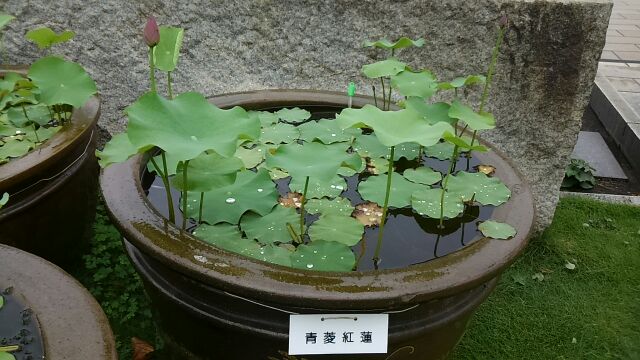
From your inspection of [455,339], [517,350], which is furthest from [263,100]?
[517,350]

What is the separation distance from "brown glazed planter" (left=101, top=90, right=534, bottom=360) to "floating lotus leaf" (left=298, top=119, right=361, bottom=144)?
20.4 inches

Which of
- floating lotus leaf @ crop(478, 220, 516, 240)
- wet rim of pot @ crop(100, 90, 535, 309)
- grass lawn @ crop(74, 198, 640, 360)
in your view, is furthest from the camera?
grass lawn @ crop(74, 198, 640, 360)

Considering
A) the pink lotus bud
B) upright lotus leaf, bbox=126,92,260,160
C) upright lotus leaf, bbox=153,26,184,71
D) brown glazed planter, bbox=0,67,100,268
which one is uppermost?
the pink lotus bud

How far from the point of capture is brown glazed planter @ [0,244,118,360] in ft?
2.77

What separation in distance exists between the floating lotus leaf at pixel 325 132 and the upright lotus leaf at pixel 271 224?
33 cm

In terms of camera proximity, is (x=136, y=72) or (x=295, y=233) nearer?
(x=295, y=233)

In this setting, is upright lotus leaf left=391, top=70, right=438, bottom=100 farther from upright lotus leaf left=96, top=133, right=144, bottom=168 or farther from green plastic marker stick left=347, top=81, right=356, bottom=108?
upright lotus leaf left=96, top=133, right=144, bottom=168

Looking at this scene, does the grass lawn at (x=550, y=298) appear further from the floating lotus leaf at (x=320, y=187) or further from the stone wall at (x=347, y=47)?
the floating lotus leaf at (x=320, y=187)

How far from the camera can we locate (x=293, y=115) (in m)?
1.77

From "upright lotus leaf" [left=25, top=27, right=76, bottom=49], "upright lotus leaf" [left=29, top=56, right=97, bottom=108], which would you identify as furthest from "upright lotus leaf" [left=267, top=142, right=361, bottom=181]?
"upright lotus leaf" [left=25, top=27, right=76, bottom=49]

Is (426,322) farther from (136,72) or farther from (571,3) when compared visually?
(136,72)

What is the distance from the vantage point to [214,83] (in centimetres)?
227

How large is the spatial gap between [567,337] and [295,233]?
1229 millimetres

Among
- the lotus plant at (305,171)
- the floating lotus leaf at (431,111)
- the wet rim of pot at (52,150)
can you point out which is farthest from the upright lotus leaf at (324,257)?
the wet rim of pot at (52,150)
